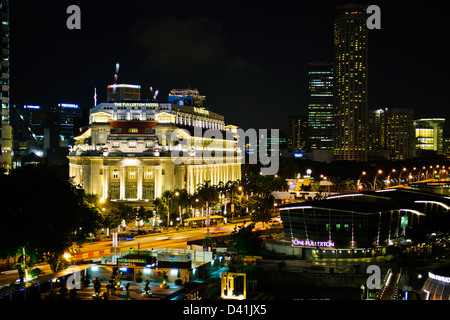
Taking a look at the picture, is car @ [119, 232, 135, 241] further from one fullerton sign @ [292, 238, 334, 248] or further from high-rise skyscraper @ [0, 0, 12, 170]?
high-rise skyscraper @ [0, 0, 12, 170]

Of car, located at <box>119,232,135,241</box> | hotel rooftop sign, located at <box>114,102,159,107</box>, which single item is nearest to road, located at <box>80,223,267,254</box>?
car, located at <box>119,232,135,241</box>

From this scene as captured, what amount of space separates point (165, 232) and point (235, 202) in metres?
34.3

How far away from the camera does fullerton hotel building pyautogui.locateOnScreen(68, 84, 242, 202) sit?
112 meters

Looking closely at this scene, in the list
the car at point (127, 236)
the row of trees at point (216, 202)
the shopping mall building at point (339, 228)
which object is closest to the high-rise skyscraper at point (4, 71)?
the row of trees at point (216, 202)

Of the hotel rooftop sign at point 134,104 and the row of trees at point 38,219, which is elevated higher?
the hotel rooftop sign at point 134,104

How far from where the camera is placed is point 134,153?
367ft

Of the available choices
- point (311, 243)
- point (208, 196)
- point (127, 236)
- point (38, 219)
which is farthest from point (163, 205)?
point (38, 219)

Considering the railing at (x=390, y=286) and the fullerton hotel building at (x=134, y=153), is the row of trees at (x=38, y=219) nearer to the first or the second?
the railing at (x=390, y=286)

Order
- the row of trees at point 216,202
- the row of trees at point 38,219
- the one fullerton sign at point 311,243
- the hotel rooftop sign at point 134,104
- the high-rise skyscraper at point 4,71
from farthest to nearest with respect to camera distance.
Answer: the high-rise skyscraper at point 4,71 < the hotel rooftop sign at point 134,104 < the row of trees at point 216,202 < the one fullerton sign at point 311,243 < the row of trees at point 38,219

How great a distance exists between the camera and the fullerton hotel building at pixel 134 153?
112 meters

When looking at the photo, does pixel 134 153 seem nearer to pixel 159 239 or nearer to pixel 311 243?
pixel 159 239

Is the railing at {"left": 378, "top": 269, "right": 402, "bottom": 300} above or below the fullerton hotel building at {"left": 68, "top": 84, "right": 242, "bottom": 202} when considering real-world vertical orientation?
below

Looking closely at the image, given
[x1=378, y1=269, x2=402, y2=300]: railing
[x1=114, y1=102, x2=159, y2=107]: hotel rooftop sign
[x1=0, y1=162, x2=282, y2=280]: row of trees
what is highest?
[x1=114, y1=102, x2=159, y2=107]: hotel rooftop sign

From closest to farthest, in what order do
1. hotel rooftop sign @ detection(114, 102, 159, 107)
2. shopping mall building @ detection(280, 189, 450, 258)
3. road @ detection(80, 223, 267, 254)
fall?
shopping mall building @ detection(280, 189, 450, 258), road @ detection(80, 223, 267, 254), hotel rooftop sign @ detection(114, 102, 159, 107)
